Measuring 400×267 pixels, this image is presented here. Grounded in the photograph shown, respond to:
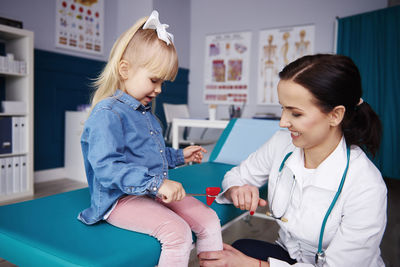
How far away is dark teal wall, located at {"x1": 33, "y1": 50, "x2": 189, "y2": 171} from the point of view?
3.17 m

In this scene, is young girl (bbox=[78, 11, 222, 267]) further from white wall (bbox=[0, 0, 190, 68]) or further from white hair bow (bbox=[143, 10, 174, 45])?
white wall (bbox=[0, 0, 190, 68])

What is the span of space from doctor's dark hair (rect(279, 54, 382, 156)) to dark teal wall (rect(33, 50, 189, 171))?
9.21 feet

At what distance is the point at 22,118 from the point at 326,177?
2.60m

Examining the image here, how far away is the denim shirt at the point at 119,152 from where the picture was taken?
0.80m

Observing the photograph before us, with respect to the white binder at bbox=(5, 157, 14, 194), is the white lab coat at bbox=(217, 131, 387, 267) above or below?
above

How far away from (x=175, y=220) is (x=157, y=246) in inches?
3.4

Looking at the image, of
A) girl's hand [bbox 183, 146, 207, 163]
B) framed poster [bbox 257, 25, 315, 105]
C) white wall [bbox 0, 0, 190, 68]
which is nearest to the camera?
girl's hand [bbox 183, 146, 207, 163]

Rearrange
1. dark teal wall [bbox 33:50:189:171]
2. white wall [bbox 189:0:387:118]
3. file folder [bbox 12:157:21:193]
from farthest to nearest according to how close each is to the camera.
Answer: white wall [bbox 189:0:387:118]
dark teal wall [bbox 33:50:189:171]
file folder [bbox 12:157:21:193]

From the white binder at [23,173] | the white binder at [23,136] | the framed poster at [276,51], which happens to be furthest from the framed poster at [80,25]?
the framed poster at [276,51]

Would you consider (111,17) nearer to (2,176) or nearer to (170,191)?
(2,176)

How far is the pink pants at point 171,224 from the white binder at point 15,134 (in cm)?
213

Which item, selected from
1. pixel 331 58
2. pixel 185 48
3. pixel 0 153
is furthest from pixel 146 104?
pixel 185 48

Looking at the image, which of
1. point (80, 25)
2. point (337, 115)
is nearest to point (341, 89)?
point (337, 115)

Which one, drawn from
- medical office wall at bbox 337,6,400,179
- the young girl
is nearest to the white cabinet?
the young girl
